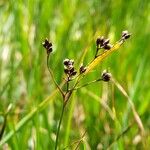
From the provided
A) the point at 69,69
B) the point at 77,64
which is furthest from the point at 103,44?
the point at 77,64

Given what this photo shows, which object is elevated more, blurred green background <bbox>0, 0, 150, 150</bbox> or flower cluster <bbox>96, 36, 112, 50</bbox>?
blurred green background <bbox>0, 0, 150, 150</bbox>

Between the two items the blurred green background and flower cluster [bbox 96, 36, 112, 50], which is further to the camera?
the blurred green background

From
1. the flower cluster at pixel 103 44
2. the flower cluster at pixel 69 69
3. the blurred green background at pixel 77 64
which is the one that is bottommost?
the flower cluster at pixel 69 69

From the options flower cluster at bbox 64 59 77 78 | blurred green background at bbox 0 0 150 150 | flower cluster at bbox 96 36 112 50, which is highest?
blurred green background at bbox 0 0 150 150

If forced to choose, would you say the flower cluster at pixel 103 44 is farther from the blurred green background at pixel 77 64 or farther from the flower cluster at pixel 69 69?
the blurred green background at pixel 77 64

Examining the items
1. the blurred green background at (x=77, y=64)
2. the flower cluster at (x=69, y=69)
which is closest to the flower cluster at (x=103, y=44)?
the flower cluster at (x=69, y=69)

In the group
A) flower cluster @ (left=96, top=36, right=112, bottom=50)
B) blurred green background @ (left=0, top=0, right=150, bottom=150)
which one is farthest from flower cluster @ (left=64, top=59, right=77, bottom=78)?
blurred green background @ (left=0, top=0, right=150, bottom=150)

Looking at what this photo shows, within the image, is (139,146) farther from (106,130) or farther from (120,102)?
(120,102)

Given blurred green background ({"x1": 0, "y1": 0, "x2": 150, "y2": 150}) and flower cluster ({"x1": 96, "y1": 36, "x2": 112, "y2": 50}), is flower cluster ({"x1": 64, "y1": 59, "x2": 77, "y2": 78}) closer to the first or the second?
flower cluster ({"x1": 96, "y1": 36, "x2": 112, "y2": 50})

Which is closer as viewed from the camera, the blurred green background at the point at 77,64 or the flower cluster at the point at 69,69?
the flower cluster at the point at 69,69
